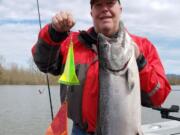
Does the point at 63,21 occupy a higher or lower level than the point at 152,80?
higher

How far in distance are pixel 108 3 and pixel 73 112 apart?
1071 millimetres

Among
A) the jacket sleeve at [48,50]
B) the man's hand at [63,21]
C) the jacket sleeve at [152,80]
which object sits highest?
the man's hand at [63,21]

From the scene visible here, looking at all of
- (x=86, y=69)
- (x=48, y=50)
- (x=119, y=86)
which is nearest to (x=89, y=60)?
(x=86, y=69)

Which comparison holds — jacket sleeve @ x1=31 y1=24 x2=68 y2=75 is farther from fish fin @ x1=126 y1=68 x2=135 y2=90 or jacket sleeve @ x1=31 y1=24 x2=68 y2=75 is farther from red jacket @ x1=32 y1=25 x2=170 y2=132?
fish fin @ x1=126 y1=68 x2=135 y2=90

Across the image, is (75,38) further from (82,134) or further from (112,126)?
(112,126)

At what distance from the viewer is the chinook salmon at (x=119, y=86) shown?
10.9 feet

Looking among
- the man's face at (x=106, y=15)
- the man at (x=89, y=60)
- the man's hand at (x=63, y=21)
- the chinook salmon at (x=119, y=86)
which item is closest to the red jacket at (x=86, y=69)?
the man at (x=89, y=60)

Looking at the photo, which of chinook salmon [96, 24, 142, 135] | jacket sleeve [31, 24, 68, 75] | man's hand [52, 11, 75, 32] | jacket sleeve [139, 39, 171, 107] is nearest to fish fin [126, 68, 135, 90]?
chinook salmon [96, 24, 142, 135]

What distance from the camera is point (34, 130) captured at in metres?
18.9

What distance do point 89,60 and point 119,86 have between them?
2.63ft

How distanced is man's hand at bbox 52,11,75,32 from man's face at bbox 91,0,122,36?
14.4 inches

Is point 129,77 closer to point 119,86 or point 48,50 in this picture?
point 119,86

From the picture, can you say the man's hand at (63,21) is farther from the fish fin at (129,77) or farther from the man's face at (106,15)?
the fish fin at (129,77)

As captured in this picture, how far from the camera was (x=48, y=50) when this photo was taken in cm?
411
